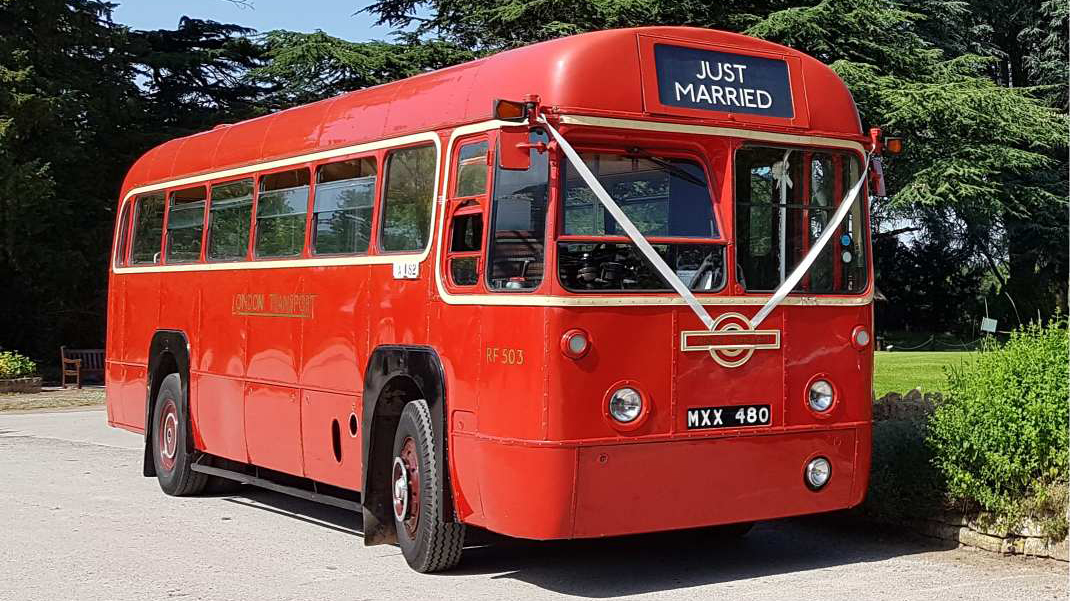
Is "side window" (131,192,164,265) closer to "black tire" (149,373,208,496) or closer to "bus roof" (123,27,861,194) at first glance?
"black tire" (149,373,208,496)

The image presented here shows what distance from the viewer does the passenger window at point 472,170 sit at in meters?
8.55

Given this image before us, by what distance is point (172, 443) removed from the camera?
13.4m

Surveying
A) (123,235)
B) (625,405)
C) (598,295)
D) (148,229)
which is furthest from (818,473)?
(123,235)

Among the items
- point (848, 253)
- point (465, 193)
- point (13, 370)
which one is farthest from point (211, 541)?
point (13, 370)

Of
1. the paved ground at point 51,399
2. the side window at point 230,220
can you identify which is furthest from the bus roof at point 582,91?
the paved ground at point 51,399

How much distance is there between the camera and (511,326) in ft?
26.7

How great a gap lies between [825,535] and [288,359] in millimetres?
4200

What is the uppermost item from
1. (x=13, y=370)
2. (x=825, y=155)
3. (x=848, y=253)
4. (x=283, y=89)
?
(x=283, y=89)

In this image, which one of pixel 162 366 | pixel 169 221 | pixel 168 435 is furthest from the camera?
pixel 169 221

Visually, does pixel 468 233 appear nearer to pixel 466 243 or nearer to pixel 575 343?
pixel 466 243

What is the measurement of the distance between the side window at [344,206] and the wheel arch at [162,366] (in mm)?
3030

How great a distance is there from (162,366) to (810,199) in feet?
23.7

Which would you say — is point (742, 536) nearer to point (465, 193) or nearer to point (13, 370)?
point (465, 193)

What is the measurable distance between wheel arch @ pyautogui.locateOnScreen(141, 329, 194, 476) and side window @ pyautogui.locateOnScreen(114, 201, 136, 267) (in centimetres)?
155
